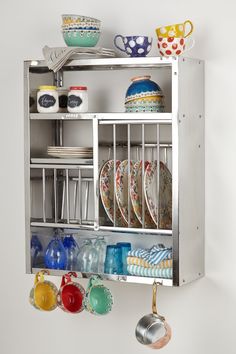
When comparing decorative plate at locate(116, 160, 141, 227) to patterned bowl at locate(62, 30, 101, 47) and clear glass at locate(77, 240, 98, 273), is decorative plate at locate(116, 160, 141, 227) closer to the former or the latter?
clear glass at locate(77, 240, 98, 273)

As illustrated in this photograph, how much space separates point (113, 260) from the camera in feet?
8.56

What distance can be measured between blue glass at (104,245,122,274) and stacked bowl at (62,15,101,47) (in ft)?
2.24

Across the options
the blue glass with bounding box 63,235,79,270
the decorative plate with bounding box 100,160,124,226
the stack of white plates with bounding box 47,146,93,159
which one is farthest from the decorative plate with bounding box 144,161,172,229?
the blue glass with bounding box 63,235,79,270

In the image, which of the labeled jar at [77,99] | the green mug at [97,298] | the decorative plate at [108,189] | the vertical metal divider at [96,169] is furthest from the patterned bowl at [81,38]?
the green mug at [97,298]

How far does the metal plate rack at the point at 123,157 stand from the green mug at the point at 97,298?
0.15 ft

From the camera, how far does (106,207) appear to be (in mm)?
2611

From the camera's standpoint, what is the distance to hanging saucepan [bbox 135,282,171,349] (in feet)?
8.16

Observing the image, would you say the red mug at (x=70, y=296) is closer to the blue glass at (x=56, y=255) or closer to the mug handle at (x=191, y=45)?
the blue glass at (x=56, y=255)
